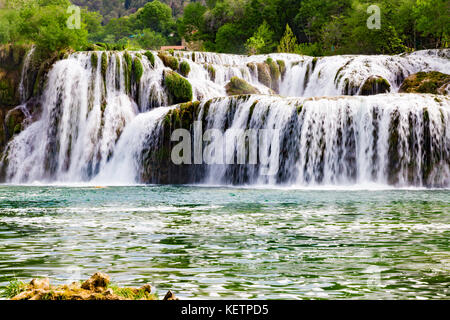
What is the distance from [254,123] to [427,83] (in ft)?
40.3

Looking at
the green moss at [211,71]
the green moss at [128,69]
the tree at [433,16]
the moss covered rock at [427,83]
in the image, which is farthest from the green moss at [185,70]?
the tree at [433,16]

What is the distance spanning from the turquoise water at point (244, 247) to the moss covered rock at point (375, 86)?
71.6 feet

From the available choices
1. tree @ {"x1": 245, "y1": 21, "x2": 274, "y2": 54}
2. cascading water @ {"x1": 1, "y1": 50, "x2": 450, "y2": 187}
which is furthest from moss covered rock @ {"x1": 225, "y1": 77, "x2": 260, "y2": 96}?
tree @ {"x1": 245, "y1": 21, "x2": 274, "y2": 54}

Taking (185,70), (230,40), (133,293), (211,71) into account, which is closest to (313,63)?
(211,71)

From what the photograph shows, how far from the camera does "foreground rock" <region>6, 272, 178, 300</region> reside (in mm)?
6238

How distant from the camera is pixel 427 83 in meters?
41.1

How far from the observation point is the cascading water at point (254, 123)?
31.6 m

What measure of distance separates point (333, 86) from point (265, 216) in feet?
95.9

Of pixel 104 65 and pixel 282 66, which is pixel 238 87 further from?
pixel 104 65

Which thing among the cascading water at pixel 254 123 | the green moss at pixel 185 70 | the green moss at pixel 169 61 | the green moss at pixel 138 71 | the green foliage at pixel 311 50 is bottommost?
the cascading water at pixel 254 123

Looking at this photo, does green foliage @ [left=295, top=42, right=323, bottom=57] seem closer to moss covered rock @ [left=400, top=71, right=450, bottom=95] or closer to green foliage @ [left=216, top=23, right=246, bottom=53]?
green foliage @ [left=216, top=23, right=246, bottom=53]

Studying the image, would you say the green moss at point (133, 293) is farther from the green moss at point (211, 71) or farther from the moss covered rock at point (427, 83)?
the green moss at point (211, 71)
